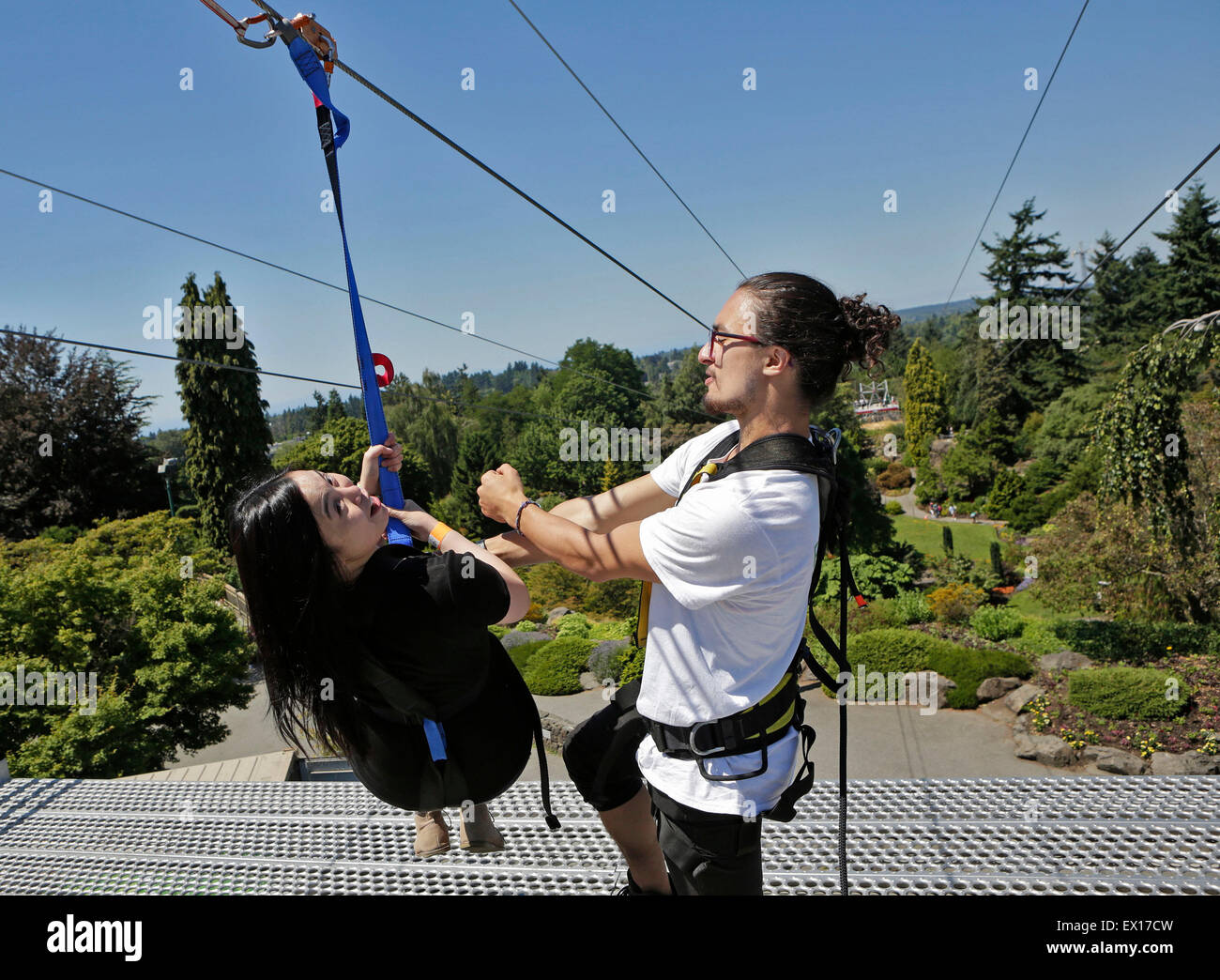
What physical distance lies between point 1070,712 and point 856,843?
908 cm

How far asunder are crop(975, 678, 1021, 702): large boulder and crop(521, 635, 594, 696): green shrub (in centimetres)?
625

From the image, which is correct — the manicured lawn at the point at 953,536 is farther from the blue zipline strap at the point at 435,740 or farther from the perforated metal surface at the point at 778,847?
the blue zipline strap at the point at 435,740

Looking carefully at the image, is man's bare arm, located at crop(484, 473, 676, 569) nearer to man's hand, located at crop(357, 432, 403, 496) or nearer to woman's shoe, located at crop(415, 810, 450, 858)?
man's hand, located at crop(357, 432, 403, 496)

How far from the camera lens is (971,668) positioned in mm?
12141

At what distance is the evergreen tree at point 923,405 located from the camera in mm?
39781

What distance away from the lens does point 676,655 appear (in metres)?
2.03

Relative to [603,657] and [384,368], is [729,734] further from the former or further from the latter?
[603,657]

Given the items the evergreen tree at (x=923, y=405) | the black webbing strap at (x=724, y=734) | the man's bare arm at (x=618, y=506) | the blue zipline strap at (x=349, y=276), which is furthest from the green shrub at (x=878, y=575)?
the evergreen tree at (x=923, y=405)

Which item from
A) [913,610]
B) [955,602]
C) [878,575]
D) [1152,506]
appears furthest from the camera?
[878,575]

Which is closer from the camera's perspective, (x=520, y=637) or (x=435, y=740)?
(x=435, y=740)

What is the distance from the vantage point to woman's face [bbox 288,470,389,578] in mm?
2004

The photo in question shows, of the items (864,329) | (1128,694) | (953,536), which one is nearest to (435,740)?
(864,329)

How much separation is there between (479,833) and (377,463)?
1135 millimetres

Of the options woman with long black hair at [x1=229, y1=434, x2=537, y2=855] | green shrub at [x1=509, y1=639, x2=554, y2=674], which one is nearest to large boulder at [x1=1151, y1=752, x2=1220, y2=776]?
green shrub at [x1=509, y1=639, x2=554, y2=674]
